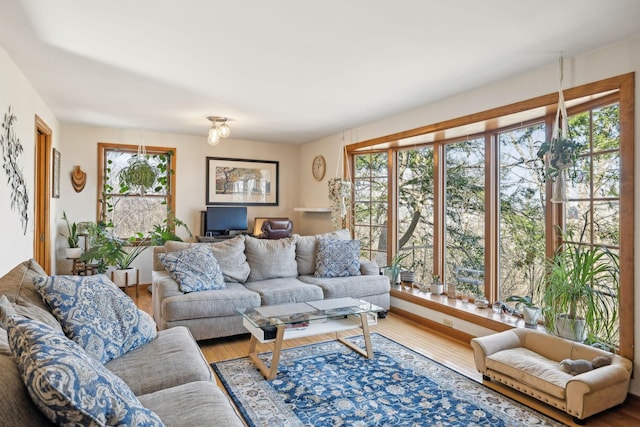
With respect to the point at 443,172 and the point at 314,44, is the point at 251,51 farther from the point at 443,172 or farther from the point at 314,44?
the point at 443,172

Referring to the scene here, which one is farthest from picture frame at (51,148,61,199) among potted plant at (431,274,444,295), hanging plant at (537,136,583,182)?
hanging plant at (537,136,583,182)

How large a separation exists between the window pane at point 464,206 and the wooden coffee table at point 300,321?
58.3 inches

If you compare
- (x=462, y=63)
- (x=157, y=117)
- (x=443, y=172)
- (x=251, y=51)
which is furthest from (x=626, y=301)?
(x=157, y=117)

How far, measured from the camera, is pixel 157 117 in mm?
4773

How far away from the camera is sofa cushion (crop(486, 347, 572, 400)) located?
231 cm

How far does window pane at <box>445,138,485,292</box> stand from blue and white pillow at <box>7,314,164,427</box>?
143 inches

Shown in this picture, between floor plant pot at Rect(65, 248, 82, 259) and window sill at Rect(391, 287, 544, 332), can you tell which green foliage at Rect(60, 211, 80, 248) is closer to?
floor plant pot at Rect(65, 248, 82, 259)

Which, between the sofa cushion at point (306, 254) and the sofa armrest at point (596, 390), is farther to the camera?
the sofa cushion at point (306, 254)

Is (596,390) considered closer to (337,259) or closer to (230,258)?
(337,259)

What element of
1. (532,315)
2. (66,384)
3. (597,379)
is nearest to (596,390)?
(597,379)

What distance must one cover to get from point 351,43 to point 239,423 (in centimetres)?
228

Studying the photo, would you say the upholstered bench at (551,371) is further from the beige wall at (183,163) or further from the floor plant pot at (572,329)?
the beige wall at (183,163)

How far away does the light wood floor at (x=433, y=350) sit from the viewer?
7.48 feet

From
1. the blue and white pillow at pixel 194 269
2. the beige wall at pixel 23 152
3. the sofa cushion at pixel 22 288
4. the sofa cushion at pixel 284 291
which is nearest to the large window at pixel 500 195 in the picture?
the sofa cushion at pixel 284 291
